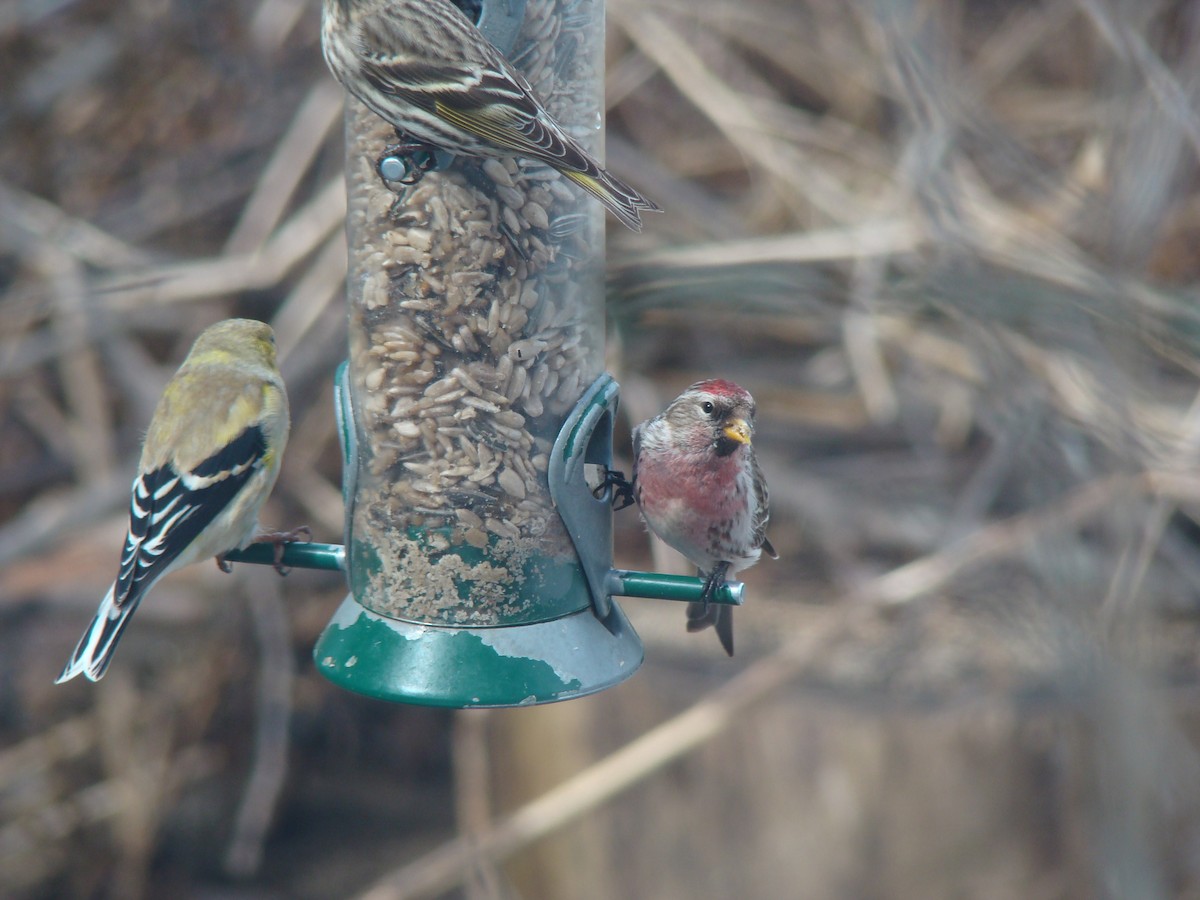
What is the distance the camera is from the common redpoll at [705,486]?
13.8 feet

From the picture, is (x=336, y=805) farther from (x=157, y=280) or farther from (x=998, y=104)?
(x=998, y=104)

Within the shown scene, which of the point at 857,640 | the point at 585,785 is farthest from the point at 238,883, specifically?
the point at 857,640

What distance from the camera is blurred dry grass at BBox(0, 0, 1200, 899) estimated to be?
→ 5.80 metres

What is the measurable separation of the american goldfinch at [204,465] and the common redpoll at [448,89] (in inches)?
47.6

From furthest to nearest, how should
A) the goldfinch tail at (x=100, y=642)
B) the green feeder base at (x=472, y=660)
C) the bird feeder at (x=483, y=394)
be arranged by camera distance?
1. the bird feeder at (x=483, y=394)
2. the goldfinch tail at (x=100, y=642)
3. the green feeder base at (x=472, y=660)

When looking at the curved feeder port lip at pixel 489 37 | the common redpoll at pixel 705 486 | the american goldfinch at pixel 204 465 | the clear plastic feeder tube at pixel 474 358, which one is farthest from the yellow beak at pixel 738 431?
the american goldfinch at pixel 204 465

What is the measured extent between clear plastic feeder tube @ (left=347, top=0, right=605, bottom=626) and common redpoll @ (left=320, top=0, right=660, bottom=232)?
0.20 m

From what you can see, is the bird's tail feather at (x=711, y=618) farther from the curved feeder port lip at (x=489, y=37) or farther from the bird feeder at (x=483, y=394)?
the curved feeder port lip at (x=489, y=37)

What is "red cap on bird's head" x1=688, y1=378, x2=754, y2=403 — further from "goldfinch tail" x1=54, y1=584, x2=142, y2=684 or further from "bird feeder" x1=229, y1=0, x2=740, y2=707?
"goldfinch tail" x1=54, y1=584, x2=142, y2=684

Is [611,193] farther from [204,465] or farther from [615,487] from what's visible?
[204,465]

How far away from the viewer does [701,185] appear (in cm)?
895

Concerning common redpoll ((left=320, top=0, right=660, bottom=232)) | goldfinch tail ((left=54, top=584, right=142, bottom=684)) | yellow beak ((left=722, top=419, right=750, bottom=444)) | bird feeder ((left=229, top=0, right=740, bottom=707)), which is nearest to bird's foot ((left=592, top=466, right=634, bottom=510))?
bird feeder ((left=229, top=0, right=740, bottom=707))

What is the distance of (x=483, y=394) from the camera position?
Answer: 13.0 feet

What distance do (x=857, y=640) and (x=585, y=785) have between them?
1433mm
